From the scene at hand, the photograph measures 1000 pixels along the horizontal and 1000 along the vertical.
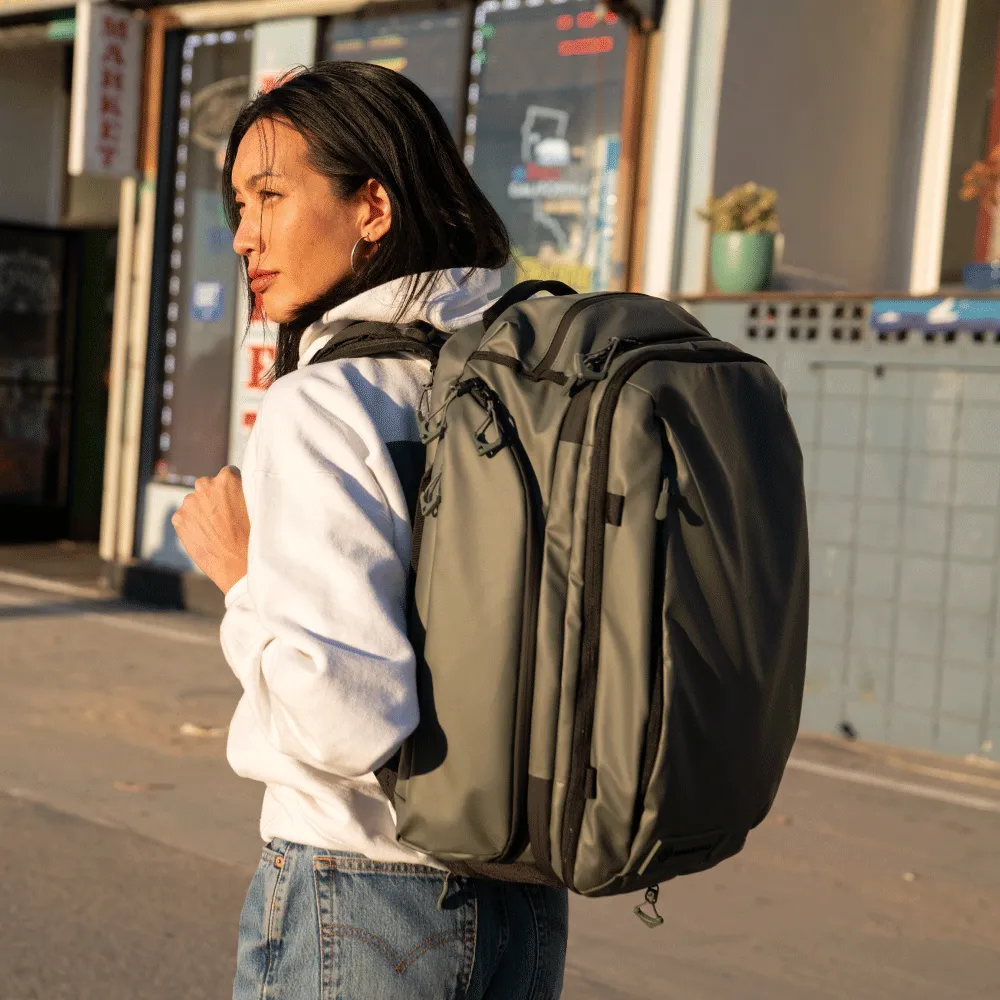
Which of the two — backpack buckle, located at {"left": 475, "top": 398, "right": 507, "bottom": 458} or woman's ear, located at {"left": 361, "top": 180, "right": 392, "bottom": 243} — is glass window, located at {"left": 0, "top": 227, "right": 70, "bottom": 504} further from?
backpack buckle, located at {"left": 475, "top": 398, "right": 507, "bottom": 458}

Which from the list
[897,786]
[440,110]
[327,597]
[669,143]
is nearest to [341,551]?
[327,597]

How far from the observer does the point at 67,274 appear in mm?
12297

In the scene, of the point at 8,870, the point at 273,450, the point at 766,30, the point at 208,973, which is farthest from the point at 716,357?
the point at 766,30

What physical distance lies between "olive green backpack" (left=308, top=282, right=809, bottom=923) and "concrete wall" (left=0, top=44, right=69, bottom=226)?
36.7ft

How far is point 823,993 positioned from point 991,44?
562cm

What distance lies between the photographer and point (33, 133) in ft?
38.7

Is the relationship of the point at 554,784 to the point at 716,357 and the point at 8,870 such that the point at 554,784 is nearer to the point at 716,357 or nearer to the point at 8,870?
the point at 716,357

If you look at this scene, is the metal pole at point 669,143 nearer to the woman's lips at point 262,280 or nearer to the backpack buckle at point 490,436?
the woman's lips at point 262,280

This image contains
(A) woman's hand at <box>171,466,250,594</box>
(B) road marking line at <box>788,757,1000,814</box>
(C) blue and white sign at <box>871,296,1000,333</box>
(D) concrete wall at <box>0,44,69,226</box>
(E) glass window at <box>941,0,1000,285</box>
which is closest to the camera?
(A) woman's hand at <box>171,466,250,594</box>

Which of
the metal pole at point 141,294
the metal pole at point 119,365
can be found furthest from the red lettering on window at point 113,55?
the metal pole at point 119,365

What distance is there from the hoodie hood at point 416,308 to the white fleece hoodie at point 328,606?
9 cm

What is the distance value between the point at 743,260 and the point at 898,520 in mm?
1449

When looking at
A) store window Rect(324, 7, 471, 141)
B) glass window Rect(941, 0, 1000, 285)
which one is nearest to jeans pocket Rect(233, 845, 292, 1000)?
glass window Rect(941, 0, 1000, 285)

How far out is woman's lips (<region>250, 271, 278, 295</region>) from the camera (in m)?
1.77
